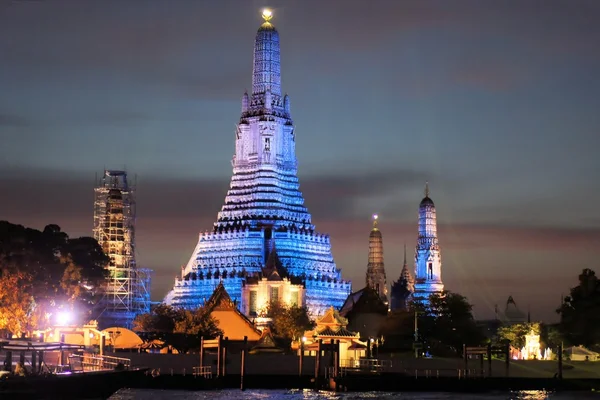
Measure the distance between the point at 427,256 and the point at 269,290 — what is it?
37.1 meters

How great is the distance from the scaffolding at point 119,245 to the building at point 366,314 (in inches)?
1028

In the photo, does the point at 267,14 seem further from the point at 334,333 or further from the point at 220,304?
the point at 334,333

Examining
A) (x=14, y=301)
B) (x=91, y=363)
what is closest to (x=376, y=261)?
(x=14, y=301)

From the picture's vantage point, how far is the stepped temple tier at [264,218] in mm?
143875

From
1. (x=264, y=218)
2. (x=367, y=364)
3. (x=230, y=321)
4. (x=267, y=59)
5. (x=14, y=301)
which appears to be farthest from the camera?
(x=267, y=59)

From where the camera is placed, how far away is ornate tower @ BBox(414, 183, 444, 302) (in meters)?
169

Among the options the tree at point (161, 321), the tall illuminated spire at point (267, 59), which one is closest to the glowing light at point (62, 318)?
the tree at point (161, 321)

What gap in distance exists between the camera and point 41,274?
106 metres

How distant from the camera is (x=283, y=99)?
150750mm

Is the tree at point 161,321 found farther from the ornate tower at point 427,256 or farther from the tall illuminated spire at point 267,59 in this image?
the ornate tower at point 427,256

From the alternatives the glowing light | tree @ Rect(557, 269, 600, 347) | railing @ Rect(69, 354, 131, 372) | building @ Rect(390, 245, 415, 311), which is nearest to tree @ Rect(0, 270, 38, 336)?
the glowing light

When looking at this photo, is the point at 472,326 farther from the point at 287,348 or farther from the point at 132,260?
the point at 132,260

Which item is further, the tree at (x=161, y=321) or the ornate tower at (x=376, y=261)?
the ornate tower at (x=376, y=261)

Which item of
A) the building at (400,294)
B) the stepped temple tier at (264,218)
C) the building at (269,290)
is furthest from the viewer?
the building at (400,294)
